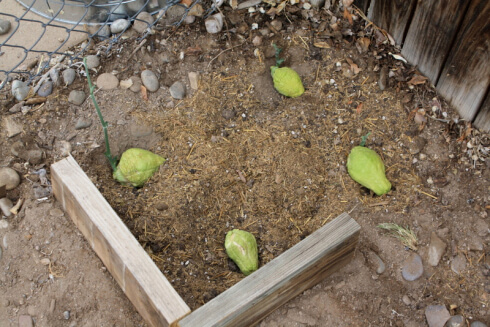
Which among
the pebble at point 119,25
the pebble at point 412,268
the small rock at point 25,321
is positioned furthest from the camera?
the pebble at point 119,25

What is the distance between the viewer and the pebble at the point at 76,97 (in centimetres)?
336

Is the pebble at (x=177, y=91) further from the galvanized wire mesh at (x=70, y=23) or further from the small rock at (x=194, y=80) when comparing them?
the galvanized wire mesh at (x=70, y=23)

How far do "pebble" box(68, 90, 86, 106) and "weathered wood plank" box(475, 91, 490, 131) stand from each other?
2.37 m

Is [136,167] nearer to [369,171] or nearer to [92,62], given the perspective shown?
[92,62]

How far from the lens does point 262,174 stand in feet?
10.3

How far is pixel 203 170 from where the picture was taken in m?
3.11

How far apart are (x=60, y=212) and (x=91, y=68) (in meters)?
1.00

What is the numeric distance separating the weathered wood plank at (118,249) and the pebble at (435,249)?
1350mm

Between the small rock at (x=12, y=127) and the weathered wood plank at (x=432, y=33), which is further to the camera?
the small rock at (x=12, y=127)

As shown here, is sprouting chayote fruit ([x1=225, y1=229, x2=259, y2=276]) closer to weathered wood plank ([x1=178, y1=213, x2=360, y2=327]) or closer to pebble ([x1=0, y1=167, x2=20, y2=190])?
weathered wood plank ([x1=178, y1=213, x2=360, y2=327])

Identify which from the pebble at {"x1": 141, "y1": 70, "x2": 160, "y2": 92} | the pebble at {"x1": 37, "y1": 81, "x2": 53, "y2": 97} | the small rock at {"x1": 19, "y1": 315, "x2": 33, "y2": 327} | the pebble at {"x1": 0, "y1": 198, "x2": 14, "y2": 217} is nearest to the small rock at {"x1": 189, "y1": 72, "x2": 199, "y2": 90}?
→ the pebble at {"x1": 141, "y1": 70, "x2": 160, "y2": 92}

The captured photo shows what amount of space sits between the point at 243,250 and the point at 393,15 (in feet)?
5.93

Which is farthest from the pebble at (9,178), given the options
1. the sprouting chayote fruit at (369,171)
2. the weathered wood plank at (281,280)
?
the sprouting chayote fruit at (369,171)

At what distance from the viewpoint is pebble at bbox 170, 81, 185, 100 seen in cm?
341
